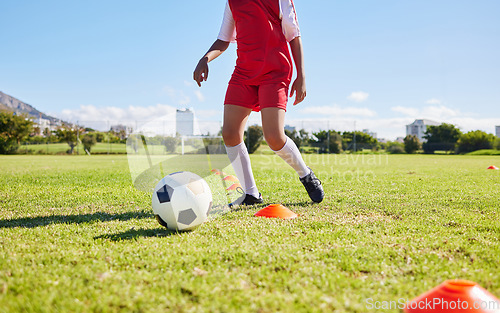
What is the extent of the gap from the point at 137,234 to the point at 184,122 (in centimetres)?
2481

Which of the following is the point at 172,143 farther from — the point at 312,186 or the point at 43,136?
the point at 43,136

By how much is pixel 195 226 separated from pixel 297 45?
2082 millimetres

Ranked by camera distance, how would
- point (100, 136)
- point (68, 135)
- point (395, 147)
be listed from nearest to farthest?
point (100, 136) → point (68, 135) → point (395, 147)

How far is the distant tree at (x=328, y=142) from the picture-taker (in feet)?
113

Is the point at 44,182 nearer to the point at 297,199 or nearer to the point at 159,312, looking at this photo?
the point at 297,199

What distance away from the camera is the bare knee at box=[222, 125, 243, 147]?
12.1 feet

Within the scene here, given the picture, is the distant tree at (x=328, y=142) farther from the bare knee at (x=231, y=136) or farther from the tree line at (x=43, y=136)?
the bare knee at (x=231, y=136)

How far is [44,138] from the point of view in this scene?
1531 inches

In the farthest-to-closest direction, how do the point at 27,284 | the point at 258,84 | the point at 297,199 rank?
1. the point at 297,199
2. the point at 258,84
3. the point at 27,284

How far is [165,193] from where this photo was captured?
9.19 ft

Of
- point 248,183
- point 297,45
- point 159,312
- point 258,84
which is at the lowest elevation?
point 159,312

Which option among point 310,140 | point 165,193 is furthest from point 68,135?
point 165,193

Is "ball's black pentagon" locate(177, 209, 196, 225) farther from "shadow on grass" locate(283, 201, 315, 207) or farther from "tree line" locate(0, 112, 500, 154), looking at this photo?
"tree line" locate(0, 112, 500, 154)

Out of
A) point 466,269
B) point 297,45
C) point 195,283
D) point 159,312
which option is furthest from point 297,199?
point 159,312
